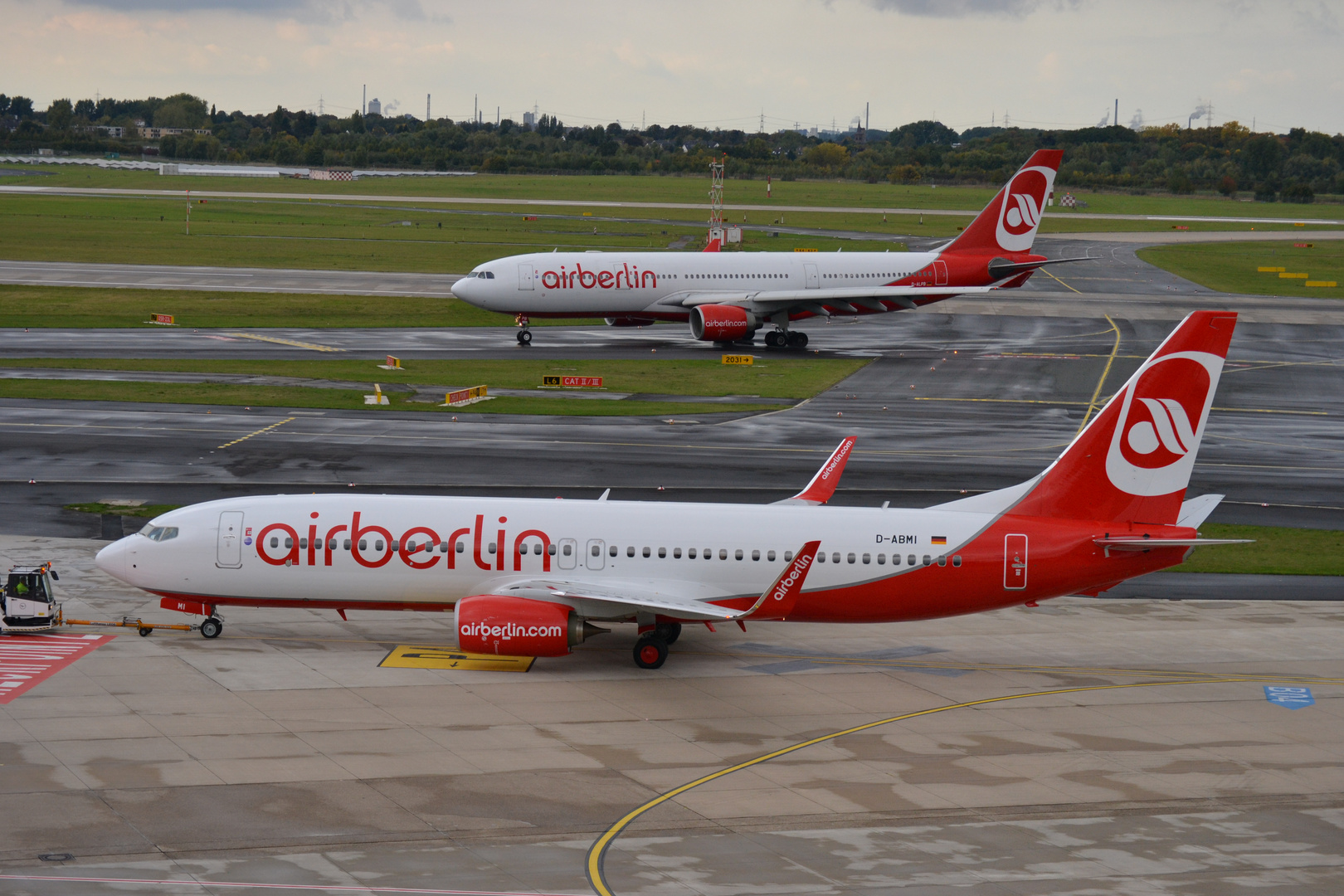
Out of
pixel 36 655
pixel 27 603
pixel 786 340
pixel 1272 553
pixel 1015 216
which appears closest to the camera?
pixel 36 655

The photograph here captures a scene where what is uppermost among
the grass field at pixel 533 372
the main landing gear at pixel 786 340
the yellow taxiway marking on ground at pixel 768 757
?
the main landing gear at pixel 786 340

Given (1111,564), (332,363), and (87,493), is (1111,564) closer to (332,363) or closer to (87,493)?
(87,493)

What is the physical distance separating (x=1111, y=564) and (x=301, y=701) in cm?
1855

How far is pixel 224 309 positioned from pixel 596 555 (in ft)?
→ 225

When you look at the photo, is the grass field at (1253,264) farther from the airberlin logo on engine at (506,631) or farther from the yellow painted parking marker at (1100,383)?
the airberlin logo on engine at (506,631)

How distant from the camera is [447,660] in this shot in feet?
103

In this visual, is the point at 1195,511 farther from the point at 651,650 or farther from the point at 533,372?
the point at 533,372

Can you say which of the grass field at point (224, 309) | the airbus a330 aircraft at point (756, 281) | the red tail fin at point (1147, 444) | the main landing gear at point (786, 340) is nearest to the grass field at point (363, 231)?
the grass field at point (224, 309)

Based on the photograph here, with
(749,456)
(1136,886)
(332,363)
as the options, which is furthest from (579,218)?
(1136,886)

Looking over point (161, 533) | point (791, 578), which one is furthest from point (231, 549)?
point (791, 578)

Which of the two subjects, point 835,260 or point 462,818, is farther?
point 835,260

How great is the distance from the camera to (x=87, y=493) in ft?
149

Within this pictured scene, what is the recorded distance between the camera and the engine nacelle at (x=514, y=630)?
1166 inches

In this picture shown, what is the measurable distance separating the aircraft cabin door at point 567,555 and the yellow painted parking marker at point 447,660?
7.83ft
